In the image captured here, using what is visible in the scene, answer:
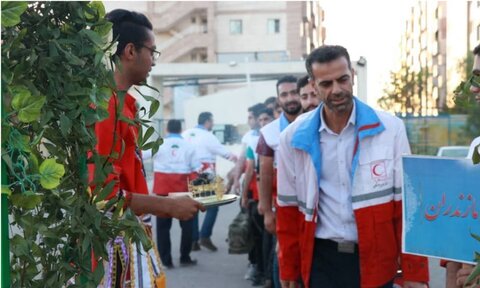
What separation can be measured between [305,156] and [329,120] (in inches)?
8.8

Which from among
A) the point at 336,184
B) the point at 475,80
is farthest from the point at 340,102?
the point at 475,80

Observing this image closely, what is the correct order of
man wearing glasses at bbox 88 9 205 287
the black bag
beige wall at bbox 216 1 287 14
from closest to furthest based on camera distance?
1. man wearing glasses at bbox 88 9 205 287
2. the black bag
3. beige wall at bbox 216 1 287 14

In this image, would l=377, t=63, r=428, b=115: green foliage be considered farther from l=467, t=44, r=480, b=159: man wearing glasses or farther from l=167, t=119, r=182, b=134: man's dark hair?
l=467, t=44, r=480, b=159: man wearing glasses

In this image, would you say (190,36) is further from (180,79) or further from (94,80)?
(94,80)

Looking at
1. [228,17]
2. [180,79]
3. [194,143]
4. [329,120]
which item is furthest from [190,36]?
[329,120]

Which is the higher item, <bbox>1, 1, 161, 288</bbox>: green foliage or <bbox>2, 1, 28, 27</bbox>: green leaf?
<bbox>2, 1, 28, 27</bbox>: green leaf

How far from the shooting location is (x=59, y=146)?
2.15 m

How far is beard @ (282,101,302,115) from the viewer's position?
6.64 metres

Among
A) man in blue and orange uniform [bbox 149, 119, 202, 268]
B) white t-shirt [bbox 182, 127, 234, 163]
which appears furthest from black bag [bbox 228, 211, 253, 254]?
white t-shirt [bbox 182, 127, 234, 163]

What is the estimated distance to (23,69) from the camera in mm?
1970

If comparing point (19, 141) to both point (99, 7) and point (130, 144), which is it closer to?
point (99, 7)

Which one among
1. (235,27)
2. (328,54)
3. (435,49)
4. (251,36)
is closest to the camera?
(328,54)

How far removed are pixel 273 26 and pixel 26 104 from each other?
57132 millimetres

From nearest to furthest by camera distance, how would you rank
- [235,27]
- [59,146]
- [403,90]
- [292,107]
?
[59,146], [292,107], [403,90], [235,27]
